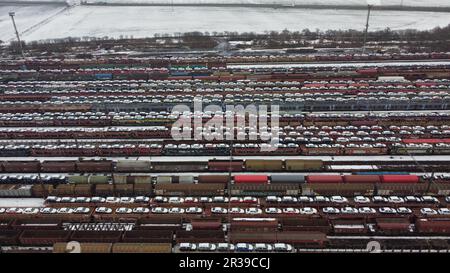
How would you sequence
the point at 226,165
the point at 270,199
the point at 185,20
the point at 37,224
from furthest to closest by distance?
the point at 185,20
the point at 226,165
the point at 270,199
the point at 37,224

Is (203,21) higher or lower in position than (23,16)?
lower

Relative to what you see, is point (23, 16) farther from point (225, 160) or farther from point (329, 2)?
point (225, 160)

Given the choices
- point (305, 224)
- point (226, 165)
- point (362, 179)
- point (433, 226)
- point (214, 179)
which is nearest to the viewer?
point (433, 226)

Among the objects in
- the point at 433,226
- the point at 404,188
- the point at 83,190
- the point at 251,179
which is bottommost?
the point at 433,226

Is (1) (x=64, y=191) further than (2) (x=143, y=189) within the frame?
No

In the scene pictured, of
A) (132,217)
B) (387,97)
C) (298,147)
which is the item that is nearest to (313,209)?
(298,147)

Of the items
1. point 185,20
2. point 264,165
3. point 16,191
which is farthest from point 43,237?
point 185,20
